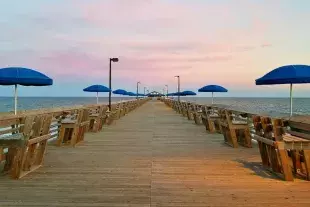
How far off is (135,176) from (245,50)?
2173cm

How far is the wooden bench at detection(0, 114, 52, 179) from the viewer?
5.39 metres

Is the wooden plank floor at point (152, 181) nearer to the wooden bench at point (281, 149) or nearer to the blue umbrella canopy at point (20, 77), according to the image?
the wooden bench at point (281, 149)

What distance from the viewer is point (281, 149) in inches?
210

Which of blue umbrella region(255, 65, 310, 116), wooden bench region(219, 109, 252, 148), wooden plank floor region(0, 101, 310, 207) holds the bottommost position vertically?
wooden plank floor region(0, 101, 310, 207)

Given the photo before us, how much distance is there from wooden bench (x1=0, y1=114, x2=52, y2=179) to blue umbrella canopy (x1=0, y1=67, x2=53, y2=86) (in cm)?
302

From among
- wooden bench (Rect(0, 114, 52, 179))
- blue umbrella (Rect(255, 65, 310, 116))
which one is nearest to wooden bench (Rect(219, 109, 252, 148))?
blue umbrella (Rect(255, 65, 310, 116))

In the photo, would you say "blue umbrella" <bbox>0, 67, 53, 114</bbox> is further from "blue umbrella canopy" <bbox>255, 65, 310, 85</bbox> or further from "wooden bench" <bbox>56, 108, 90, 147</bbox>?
"blue umbrella canopy" <bbox>255, 65, 310, 85</bbox>

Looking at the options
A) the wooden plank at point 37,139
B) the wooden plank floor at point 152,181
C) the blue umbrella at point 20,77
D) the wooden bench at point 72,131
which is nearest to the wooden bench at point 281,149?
the wooden plank floor at point 152,181

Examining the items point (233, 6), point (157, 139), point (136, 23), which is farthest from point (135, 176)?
point (136, 23)

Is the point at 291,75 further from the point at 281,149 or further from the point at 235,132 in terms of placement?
the point at 281,149

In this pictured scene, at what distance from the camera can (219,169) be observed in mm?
6160

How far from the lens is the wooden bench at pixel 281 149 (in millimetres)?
5352

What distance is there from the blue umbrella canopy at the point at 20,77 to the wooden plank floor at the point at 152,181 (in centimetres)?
178

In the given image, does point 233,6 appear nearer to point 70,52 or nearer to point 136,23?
point 136,23
